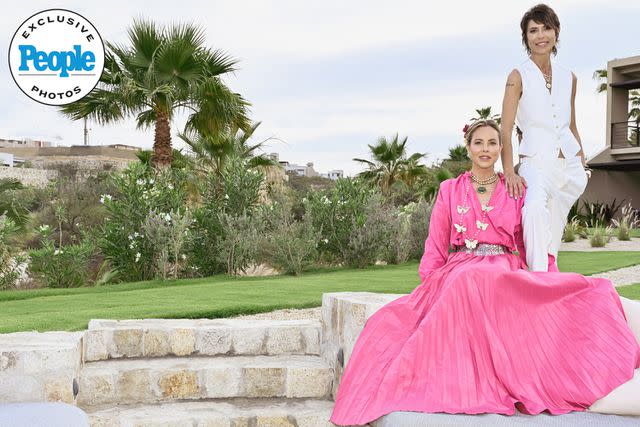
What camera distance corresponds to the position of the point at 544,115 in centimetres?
411

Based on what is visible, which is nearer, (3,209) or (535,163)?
(535,163)

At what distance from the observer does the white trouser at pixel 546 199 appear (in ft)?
12.4

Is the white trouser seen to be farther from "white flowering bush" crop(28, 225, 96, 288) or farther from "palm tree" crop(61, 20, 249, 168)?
"palm tree" crop(61, 20, 249, 168)

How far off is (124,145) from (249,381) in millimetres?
52850

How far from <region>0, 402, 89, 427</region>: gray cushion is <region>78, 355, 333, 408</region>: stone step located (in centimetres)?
116

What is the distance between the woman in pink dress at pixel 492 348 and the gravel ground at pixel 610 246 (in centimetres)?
1472

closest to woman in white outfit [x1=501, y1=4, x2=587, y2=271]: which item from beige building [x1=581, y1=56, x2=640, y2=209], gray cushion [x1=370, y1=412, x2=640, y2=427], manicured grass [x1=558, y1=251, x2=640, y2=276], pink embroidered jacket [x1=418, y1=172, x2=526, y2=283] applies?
pink embroidered jacket [x1=418, y1=172, x2=526, y2=283]

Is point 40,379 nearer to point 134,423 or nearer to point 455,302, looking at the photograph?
point 134,423

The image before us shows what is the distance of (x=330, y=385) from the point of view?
479 centimetres

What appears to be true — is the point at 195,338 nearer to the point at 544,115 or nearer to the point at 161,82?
the point at 544,115

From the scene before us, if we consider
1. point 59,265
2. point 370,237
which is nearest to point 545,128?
point 370,237

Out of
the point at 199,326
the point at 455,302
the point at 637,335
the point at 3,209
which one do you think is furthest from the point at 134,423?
the point at 3,209

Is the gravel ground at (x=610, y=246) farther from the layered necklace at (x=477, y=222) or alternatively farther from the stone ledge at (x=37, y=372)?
the stone ledge at (x=37, y=372)

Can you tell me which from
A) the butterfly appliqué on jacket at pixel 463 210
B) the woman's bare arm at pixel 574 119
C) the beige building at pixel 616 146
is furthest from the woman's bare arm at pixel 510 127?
the beige building at pixel 616 146
